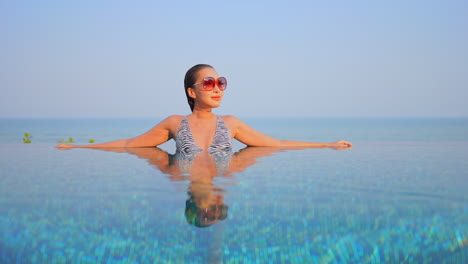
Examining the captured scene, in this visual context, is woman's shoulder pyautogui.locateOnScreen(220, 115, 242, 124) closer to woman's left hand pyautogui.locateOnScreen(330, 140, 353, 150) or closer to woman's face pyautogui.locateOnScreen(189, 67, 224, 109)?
woman's face pyautogui.locateOnScreen(189, 67, 224, 109)

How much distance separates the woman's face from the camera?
6328 mm

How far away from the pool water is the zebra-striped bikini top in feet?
5.21

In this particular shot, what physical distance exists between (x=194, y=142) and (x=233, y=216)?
3881 millimetres

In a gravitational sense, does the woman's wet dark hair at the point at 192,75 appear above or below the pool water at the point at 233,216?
above

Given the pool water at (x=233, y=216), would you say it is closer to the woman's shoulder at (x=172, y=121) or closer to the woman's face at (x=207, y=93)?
the woman's face at (x=207, y=93)

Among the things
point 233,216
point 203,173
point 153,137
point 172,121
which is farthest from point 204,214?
point 153,137

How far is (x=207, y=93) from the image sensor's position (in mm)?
6309

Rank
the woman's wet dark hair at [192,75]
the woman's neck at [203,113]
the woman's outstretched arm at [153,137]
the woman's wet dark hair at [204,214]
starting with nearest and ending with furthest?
the woman's wet dark hair at [204,214]
the woman's wet dark hair at [192,75]
the woman's neck at [203,113]
the woman's outstretched arm at [153,137]

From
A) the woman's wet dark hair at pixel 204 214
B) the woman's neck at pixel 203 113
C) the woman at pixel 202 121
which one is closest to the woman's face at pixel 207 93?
the woman at pixel 202 121

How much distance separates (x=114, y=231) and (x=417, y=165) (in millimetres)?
4395

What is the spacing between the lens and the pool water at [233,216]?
2.28 m

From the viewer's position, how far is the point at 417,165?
550 centimetres

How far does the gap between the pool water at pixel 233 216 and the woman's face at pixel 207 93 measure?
1.71m

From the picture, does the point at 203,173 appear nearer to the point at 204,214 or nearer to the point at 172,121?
the point at 204,214
